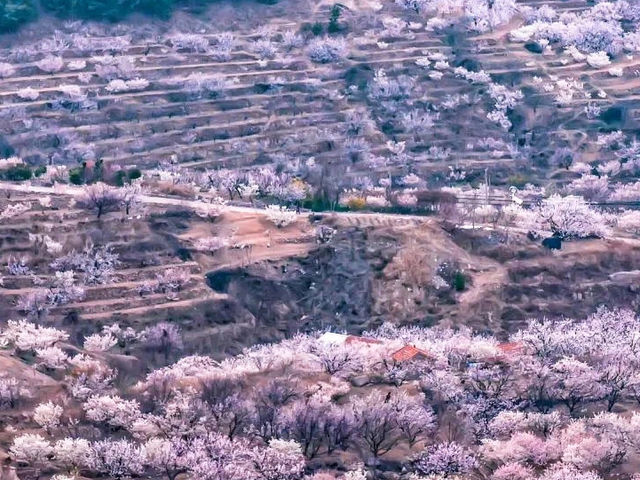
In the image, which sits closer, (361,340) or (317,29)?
(361,340)

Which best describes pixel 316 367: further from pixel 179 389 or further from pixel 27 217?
pixel 27 217

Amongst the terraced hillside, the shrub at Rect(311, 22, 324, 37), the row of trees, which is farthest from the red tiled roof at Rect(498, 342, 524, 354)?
the shrub at Rect(311, 22, 324, 37)

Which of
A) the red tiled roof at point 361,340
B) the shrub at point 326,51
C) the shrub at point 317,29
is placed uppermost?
the shrub at point 317,29

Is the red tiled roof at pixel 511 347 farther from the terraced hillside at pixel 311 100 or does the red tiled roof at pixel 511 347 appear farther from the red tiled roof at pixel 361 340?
the terraced hillside at pixel 311 100

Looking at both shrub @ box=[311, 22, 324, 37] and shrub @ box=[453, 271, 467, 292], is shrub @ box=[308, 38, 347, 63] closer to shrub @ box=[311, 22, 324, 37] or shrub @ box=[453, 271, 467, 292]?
shrub @ box=[311, 22, 324, 37]

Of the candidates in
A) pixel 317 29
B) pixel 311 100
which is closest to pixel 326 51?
pixel 317 29

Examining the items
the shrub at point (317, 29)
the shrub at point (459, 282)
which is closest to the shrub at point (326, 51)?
the shrub at point (317, 29)

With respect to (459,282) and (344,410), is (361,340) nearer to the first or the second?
(459,282)

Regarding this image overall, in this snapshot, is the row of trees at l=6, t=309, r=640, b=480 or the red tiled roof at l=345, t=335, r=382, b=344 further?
the red tiled roof at l=345, t=335, r=382, b=344
